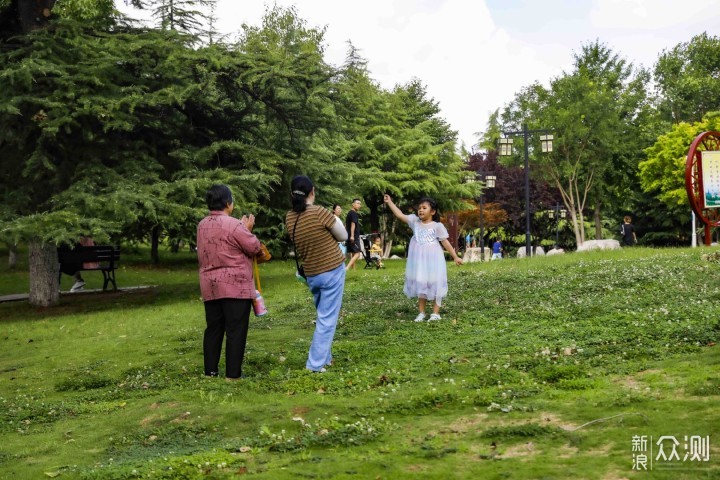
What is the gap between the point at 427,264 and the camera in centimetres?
1340

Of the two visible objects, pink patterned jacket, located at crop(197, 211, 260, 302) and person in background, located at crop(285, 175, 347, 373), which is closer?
pink patterned jacket, located at crop(197, 211, 260, 302)

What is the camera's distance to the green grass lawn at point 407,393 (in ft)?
20.3

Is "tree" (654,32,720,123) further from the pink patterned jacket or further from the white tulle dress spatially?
the pink patterned jacket

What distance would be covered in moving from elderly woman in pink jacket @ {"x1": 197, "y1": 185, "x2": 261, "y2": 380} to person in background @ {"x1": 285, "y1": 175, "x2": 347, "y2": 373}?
0.62 m

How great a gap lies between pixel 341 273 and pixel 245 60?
1414cm

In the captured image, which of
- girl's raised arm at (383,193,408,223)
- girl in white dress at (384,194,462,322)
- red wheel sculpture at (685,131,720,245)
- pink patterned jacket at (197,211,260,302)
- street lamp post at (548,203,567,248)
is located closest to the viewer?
pink patterned jacket at (197,211,260,302)

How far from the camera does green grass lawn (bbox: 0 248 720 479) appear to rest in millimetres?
6176

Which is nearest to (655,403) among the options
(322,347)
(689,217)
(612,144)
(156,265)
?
(322,347)

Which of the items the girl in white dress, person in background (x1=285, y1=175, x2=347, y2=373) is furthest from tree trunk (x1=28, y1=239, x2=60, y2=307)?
person in background (x1=285, y1=175, x2=347, y2=373)

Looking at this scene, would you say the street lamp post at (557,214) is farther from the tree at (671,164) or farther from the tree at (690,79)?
the tree at (690,79)

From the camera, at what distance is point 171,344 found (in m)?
13.7

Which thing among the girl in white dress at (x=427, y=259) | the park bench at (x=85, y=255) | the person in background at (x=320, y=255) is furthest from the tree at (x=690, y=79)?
the person in background at (x=320, y=255)

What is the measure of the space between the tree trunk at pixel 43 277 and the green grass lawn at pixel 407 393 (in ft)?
19.1

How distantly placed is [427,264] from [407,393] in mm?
5180
